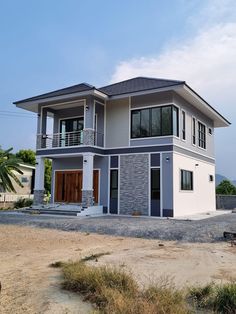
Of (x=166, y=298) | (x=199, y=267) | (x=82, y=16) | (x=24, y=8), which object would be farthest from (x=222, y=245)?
(x=24, y=8)

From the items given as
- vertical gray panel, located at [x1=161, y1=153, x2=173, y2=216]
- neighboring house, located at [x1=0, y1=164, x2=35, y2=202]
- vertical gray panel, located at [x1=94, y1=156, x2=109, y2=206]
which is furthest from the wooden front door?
neighboring house, located at [x1=0, y1=164, x2=35, y2=202]

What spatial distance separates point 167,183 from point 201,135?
660cm

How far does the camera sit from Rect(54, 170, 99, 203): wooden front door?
20.4 meters

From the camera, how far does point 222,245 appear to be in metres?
9.93

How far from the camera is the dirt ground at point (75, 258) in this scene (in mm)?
4875

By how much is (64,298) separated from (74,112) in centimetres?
1705

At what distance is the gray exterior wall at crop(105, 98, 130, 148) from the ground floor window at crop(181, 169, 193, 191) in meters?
3.70

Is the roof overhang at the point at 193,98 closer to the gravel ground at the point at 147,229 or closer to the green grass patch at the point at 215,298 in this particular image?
the gravel ground at the point at 147,229

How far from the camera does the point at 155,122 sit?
1802cm

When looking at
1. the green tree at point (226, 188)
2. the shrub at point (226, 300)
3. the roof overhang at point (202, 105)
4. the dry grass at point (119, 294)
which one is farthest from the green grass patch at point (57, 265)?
the green tree at point (226, 188)

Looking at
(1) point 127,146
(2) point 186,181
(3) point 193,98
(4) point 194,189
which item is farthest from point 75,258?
(4) point 194,189

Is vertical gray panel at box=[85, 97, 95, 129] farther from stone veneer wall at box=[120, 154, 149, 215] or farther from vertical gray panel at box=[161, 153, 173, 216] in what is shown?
vertical gray panel at box=[161, 153, 173, 216]

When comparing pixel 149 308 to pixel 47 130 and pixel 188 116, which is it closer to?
pixel 188 116

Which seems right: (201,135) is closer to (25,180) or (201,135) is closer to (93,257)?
(93,257)
